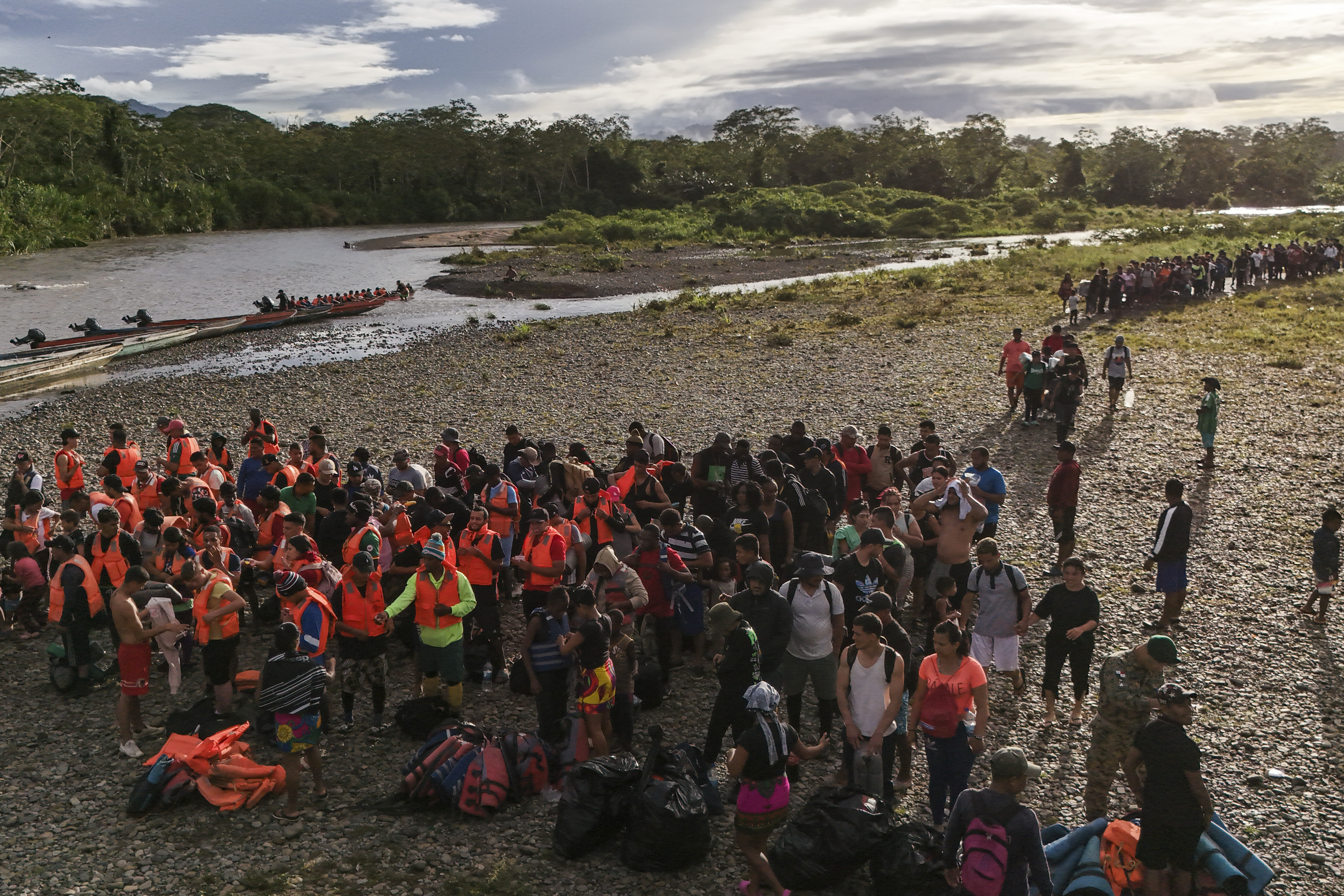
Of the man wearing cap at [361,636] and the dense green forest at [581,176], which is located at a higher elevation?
the dense green forest at [581,176]

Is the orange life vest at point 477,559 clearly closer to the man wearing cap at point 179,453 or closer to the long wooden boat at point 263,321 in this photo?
the man wearing cap at point 179,453

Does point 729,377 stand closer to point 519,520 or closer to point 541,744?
point 519,520

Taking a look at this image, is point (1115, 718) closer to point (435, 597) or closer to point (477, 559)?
point (435, 597)

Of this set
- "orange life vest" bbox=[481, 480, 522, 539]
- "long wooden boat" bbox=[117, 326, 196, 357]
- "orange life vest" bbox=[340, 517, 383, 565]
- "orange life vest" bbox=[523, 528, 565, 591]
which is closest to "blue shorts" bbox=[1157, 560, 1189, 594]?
"orange life vest" bbox=[523, 528, 565, 591]

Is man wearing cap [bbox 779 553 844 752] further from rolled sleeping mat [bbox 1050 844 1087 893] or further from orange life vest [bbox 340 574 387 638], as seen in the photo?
orange life vest [bbox 340 574 387 638]

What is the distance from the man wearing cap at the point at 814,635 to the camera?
6785 mm

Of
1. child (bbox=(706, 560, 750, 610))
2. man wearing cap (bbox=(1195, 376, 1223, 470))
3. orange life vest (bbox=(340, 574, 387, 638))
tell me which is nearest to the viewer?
orange life vest (bbox=(340, 574, 387, 638))

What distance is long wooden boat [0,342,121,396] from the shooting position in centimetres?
A: 2430

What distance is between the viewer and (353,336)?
32969mm

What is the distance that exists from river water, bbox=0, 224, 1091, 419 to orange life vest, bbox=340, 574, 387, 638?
19295 mm

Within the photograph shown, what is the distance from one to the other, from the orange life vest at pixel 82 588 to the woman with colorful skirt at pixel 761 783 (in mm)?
5863

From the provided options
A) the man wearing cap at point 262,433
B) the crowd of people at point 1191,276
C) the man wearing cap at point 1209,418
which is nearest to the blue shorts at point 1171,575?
the man wearing cap at point 1209,418

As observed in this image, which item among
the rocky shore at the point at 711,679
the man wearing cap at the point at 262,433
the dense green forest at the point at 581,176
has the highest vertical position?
the dense green forest at the point at 581,176

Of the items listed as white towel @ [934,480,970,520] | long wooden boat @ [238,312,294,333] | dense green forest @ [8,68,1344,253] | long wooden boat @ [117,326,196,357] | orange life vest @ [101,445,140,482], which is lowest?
white towel @ [934,480,970,520]
